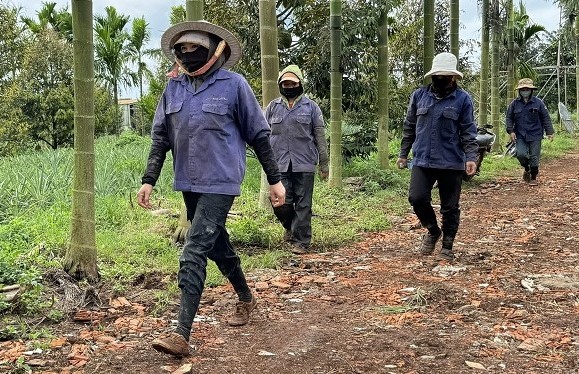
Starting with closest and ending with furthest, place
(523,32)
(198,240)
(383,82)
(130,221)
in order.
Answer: (198,240)
(130,221)
(383,82)
(523,32)

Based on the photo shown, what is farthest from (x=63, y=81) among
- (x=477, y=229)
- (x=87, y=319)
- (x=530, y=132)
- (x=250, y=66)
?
(x=87, y=319)

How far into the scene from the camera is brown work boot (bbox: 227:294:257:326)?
175 inches

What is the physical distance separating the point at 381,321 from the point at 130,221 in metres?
4.28

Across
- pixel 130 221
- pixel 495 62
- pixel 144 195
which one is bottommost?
pixel 130 221

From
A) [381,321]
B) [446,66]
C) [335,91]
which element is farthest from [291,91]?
[335,91]

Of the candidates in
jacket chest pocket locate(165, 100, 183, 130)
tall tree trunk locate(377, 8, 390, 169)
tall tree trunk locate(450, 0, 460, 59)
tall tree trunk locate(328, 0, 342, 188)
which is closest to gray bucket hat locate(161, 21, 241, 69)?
jacket chest pocket locate(165, 100, 183, 130)

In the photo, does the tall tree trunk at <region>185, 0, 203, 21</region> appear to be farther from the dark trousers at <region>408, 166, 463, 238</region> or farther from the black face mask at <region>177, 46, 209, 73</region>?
the dark trousers at <region>408, 166, 463, 238</region>

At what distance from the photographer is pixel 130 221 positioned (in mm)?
7848

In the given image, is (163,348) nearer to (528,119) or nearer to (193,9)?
(193,9)

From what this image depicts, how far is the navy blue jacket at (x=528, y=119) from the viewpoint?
472 inches

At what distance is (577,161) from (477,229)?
10.0m

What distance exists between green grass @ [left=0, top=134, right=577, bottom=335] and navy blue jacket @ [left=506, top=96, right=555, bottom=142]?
125 centimetres

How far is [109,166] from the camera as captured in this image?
10.9 meters

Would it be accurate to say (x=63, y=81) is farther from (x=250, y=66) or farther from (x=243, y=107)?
(x=243, y=107)
